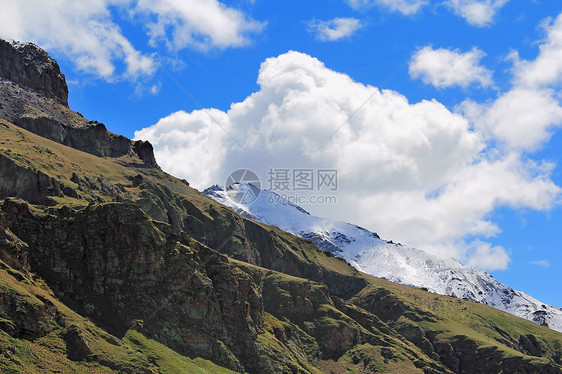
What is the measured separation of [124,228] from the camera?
194750mm

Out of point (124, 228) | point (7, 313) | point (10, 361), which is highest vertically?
point (124, 228)

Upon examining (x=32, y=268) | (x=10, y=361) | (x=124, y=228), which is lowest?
(x=10, y=361)

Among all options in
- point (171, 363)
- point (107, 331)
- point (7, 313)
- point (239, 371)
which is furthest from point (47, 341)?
point (239, 371)

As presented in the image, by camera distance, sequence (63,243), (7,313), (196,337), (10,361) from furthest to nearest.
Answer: (196,337), (63,243), (7,313), (10,361)

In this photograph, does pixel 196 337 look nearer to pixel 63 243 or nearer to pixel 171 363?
pixel 171 363

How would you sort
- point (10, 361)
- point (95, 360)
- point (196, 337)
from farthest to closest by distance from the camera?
point (196, 337) → point (95, 360) → point (10, 361)

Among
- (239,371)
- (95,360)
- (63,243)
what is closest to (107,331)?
(95,360)

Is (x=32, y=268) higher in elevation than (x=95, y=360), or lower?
higher

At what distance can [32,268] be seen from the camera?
169875mm

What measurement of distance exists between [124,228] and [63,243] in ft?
64.3

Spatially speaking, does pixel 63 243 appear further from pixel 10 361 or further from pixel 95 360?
pixel 10 361

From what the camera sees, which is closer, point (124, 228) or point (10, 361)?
point (10, 361)

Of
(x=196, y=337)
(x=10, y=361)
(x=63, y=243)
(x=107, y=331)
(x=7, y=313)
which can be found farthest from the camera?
(x=196, y=337)

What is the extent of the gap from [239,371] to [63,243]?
6650 centimetres
